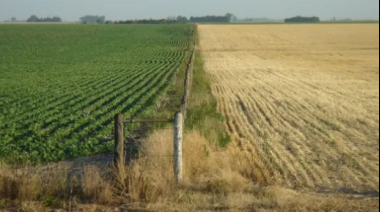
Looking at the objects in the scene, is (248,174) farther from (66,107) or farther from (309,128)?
(66,107)

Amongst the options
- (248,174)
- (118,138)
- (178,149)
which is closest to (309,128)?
(248,174)

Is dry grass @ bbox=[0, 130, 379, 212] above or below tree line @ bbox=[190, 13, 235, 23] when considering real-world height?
above

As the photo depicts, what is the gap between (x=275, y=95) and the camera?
20891mm

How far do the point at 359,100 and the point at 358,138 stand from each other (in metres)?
4.68

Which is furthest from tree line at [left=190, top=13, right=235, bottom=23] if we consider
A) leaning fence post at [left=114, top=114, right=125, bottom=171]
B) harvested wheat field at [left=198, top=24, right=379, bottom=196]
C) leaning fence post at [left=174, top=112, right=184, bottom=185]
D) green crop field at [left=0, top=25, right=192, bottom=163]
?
leaning fence post at [left=114, top=114, right=125, bottom=171]

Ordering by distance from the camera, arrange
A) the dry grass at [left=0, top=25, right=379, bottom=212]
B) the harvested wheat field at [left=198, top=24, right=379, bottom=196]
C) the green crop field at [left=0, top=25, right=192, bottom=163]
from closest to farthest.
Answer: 1. the dry grass at [left=0, top=25, right=379, bottom=212]
2. the harvested wheat field at [left=198, top=24, right=379, bottom=196]
3. the green crop field at [left=0, top=25, right=192, bottom=163]

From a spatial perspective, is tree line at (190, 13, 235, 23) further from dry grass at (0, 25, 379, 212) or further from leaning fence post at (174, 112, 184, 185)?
leaning fence post at (174, 112, 184, 185)

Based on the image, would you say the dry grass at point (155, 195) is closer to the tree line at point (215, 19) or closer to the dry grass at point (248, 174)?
the dry grass at point (248, 174)

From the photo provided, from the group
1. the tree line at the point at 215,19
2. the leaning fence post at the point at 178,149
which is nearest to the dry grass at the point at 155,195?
the leaning fence post at the point at 178,149

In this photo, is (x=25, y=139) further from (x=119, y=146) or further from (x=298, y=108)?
(x=298, y=108)

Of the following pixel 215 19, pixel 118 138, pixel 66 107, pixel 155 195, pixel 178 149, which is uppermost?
pixel 118 138

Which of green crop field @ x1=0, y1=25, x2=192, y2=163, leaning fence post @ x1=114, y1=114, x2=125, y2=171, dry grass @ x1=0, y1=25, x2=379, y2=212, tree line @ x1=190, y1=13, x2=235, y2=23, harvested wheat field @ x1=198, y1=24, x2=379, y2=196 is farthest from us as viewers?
tree line @ x1=190, y1=13, x2=235, y2=23

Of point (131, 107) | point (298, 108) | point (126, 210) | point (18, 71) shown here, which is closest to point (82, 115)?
point (131, 107)

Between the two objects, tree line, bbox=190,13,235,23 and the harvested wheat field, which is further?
tree line, bbox=190,13,235,23
